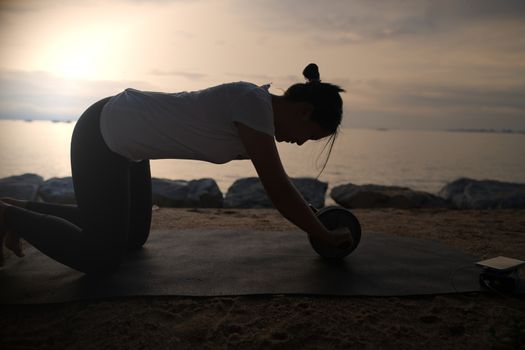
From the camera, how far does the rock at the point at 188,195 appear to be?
6.73m

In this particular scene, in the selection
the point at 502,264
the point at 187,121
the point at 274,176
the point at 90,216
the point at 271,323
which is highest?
the point at 187,121

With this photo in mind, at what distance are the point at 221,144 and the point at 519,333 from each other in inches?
60.0

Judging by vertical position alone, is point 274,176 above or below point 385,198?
above

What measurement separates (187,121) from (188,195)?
4.67 meters

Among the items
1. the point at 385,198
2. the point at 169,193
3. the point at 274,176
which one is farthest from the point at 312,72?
the point at 169,193

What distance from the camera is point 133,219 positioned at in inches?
122

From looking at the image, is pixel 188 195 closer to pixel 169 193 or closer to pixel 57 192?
pixel 169 193

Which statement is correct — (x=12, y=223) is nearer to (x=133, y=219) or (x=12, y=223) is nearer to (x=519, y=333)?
(x=133, y=219)

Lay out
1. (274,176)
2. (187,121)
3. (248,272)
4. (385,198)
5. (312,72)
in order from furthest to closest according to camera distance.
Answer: (385,198) → (248,272) → (312,72) → (187,121) → (274,176)

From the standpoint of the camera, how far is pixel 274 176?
2.13 metres

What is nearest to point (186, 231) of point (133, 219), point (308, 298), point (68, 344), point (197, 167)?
point (133, 219)

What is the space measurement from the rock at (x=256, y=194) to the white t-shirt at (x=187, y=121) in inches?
169

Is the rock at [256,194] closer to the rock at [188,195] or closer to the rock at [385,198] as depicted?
the rock at [188,195]

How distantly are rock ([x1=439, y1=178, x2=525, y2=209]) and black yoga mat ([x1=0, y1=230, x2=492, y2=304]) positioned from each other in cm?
389
